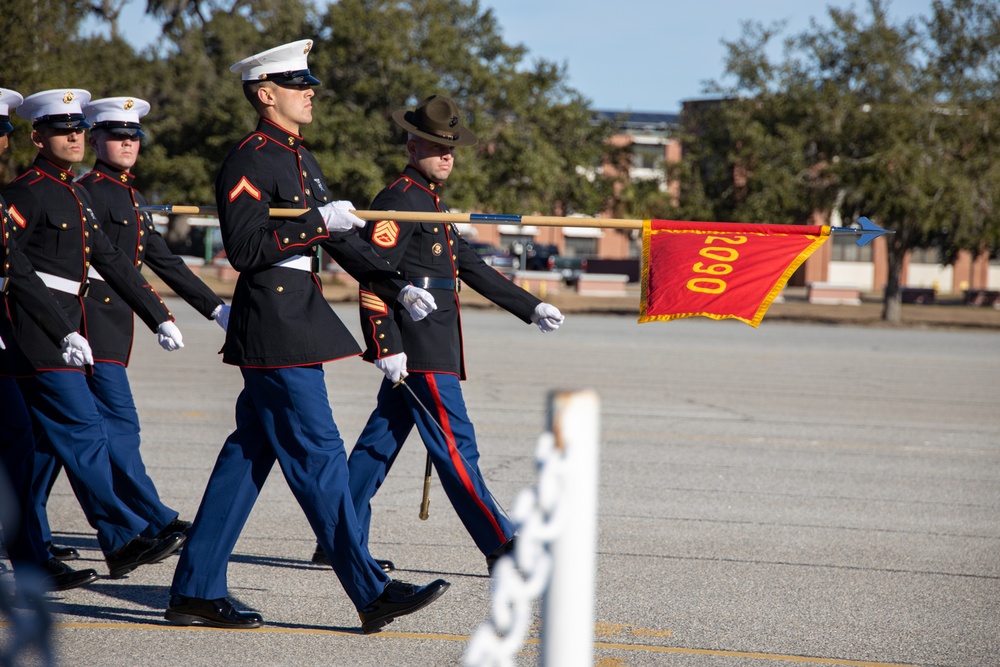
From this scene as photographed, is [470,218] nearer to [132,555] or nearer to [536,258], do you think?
[132,555]

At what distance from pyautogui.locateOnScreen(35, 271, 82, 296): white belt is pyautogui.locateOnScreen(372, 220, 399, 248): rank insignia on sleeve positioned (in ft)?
4.40

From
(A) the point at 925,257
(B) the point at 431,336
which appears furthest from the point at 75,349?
(A) the point at 925,257

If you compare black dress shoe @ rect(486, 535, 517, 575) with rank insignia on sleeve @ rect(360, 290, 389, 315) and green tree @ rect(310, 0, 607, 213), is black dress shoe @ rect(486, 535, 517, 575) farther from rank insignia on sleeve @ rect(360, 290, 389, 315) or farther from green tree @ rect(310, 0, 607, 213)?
green tree @ rect(310, 0, 607, 213)

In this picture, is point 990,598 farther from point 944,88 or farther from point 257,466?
point 944,88

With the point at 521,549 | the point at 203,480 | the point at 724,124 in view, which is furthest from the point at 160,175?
the point at 521,549

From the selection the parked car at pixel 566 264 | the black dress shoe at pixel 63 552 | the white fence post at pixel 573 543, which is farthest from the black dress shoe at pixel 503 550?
the parked car at pixel 566 264

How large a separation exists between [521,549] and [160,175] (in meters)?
38.5

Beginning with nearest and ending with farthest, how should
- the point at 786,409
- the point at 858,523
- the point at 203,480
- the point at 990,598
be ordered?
the point at 990,598
the point at 858,523
the point at 203,480
the point at 786,409

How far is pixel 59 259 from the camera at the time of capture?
486 cm

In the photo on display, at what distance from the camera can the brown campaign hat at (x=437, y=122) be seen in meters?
4.99

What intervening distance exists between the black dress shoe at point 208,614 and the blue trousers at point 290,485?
1.1 inches

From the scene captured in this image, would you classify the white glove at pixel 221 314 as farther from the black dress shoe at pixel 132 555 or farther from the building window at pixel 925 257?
the building window at pixel 925 257

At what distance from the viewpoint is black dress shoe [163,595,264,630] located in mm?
4148

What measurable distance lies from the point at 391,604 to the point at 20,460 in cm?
180
